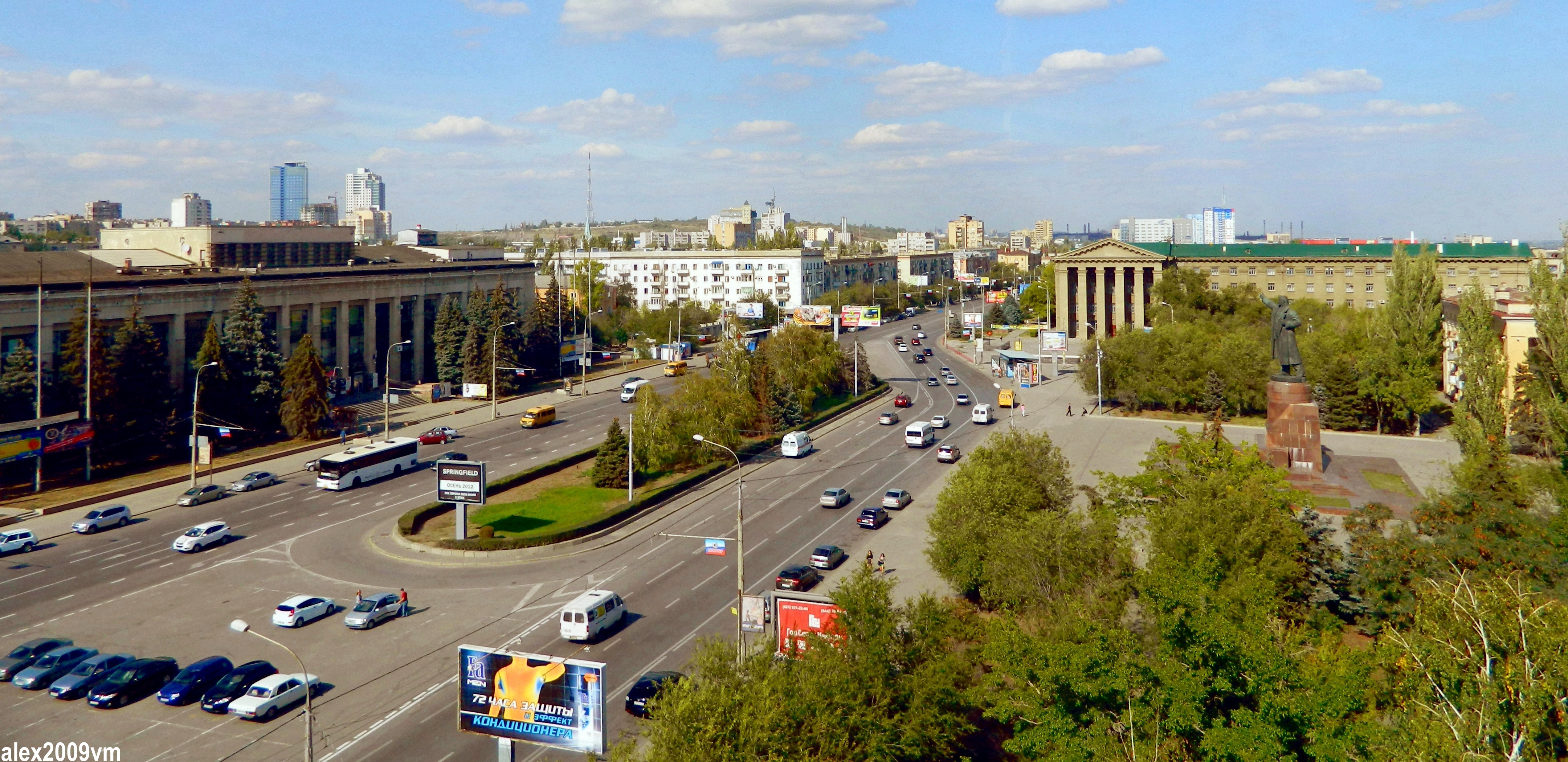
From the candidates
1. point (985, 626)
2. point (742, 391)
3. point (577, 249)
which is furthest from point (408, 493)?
point (577, 249)

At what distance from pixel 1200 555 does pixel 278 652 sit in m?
25.5

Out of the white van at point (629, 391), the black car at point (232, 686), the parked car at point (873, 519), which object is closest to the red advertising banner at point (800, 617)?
the black car at point (232, 686)

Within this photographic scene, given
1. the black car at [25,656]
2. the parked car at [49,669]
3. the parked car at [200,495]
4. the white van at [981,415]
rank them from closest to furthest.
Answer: the parked car at [49,669] < the black car at [25,656] < the parked car at [200,495] < the white van at [981,415]

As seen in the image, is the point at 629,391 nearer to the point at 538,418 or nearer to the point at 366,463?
the point at 538,418

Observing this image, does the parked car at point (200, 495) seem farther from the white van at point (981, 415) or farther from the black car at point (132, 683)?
the white van at point (981, 415)

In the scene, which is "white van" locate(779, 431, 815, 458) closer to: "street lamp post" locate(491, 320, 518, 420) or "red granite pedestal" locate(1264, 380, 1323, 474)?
"street lamp post" locate(491, 320, 518, 420)

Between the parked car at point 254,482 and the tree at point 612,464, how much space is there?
1624cm

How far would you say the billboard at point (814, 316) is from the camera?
10819cm

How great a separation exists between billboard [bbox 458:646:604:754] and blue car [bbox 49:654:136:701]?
12.6 m

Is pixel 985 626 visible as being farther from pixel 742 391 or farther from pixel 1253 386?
pixel 1253 386

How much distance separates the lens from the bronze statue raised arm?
48156 mm

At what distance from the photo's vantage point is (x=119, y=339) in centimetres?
5441

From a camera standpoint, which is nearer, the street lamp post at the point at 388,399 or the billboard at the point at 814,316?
the street lamp post at the point at 388,399

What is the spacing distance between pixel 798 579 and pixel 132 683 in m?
19.2
